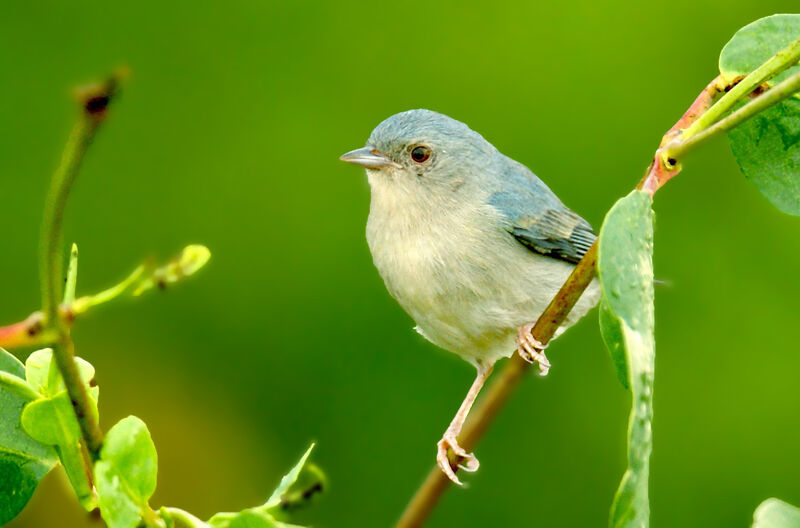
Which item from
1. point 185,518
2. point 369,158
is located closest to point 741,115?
point 185,518

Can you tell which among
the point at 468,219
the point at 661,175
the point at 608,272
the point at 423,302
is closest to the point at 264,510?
the point at 608,272

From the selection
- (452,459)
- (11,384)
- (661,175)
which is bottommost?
(452,459)

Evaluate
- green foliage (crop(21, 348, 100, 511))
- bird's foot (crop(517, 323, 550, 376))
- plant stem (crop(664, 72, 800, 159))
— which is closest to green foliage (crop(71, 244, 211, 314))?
green foliage (crop(21, 348, 100, 511))

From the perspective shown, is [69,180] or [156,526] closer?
[69,180]

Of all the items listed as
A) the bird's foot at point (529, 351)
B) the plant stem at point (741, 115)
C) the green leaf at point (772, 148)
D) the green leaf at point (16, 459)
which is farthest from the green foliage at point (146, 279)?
the bird's foot at point (529, 351)

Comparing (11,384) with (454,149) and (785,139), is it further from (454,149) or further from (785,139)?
(454,149)

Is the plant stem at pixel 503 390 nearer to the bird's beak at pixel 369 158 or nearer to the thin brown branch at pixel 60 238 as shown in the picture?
the thin brown branch at pixel 60 238

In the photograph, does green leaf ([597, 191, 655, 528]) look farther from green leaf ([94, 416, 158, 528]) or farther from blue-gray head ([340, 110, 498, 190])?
blue-gray head ([340, 110, 498, 190])
